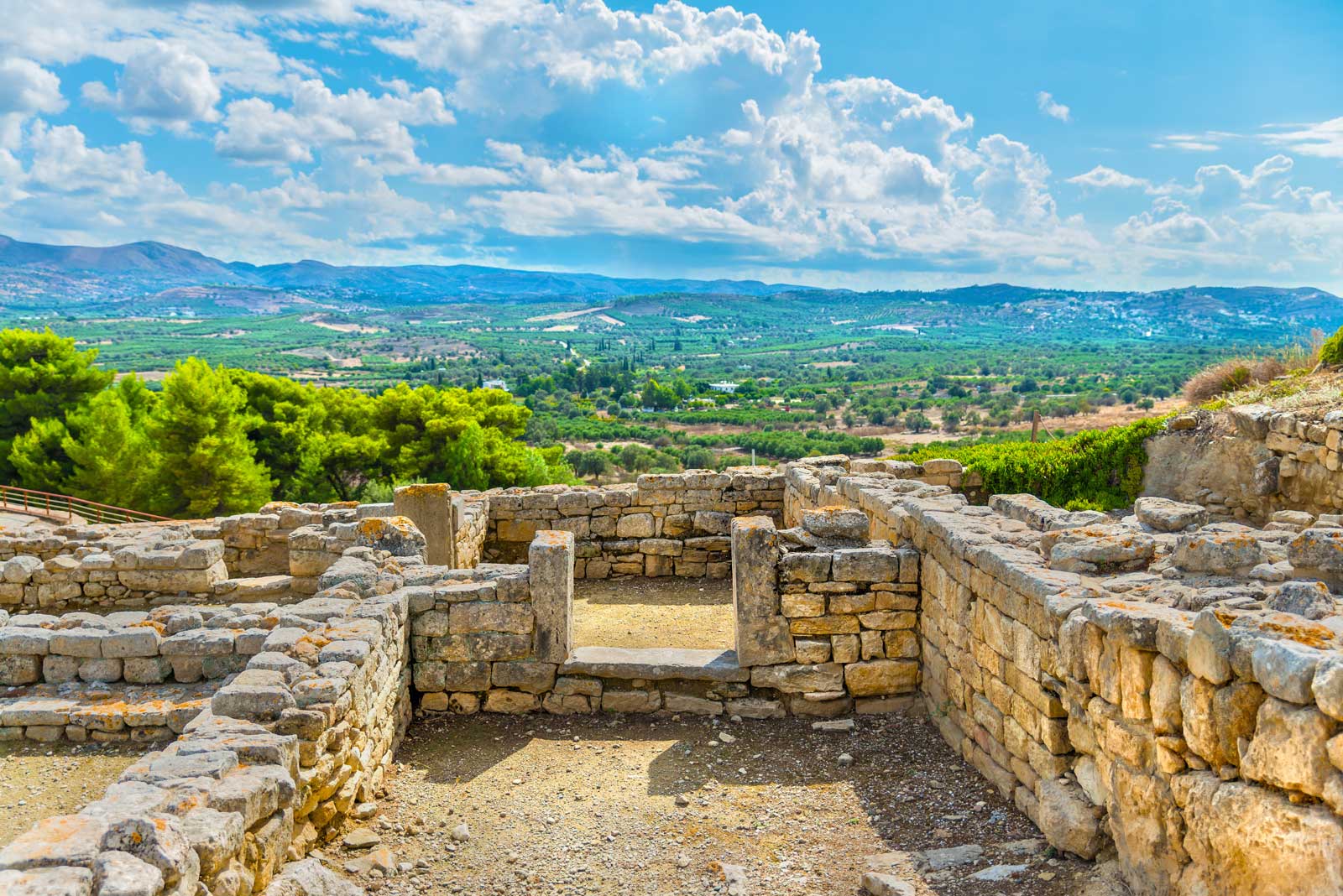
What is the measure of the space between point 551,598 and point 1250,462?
9.02 m

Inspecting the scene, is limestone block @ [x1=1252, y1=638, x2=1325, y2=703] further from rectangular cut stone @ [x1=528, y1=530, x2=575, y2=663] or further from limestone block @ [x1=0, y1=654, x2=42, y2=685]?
limestone block @ [x1=0, y1=654, x2=42, y2=685]

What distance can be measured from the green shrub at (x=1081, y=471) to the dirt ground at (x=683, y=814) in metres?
6.21

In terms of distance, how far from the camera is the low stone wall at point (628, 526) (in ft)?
39.8

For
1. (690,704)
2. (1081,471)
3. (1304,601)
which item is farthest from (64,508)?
(1304,601)

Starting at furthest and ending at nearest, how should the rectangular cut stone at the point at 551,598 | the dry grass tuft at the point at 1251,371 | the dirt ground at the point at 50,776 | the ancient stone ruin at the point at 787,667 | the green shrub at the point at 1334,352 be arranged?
the dry grass tuft at the point at 1251,371 → the green shrub at the point at 1334,352 → the rectangular cut stone at the point at 551,598 → the dirt ground at the point at 50,776 → the ancient stone ruin at the point at 787,667

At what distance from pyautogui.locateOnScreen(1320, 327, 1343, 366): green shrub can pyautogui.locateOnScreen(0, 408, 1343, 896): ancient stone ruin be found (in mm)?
4284

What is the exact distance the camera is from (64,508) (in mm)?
22125

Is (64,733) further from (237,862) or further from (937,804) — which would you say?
(937,804)

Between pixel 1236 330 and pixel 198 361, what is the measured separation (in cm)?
12872

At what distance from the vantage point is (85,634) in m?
7.14

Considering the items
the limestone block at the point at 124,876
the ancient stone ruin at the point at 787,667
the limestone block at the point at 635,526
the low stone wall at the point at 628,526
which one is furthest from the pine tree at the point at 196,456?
the limestone block at the point at 124,876

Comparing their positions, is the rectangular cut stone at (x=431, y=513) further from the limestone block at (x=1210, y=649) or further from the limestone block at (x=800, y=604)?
the limestone block at (x=1210, y=649)

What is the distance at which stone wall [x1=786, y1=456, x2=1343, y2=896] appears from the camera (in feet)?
12.3

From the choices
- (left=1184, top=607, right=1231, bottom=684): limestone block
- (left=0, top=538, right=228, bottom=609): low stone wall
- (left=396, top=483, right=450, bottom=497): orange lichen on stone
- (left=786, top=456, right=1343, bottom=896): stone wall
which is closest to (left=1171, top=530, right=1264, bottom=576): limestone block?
(left=786, top=456, right=1343, bottom=896): stone wall
